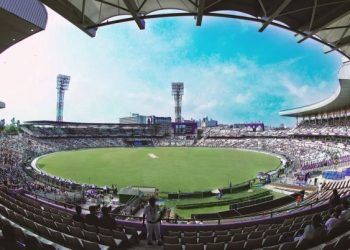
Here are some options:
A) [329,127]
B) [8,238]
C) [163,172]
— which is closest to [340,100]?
[329,127]

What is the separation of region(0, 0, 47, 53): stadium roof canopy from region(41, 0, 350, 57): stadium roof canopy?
1.68 m

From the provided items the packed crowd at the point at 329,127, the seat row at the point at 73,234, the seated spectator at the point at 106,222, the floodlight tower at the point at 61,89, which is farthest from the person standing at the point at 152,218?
the floodlight tower at the point at 61,89

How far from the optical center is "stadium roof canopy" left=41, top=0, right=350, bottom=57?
627cm

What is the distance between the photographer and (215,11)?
661cm

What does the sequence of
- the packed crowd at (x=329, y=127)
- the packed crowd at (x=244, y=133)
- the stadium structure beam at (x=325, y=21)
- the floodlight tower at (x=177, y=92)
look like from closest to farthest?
the stadium structure beam at (x=325, y=21) < the packed crowd at (x=329, y=127) < the packed crowd at (x=244, y=133) < the floodlight tower at (x=177, y=92)

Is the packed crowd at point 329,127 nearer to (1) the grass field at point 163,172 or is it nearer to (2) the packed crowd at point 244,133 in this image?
(2) the packed crowd at point 244,133

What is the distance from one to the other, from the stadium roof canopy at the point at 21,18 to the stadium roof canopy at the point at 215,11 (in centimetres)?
168

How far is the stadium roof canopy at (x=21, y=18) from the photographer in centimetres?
798

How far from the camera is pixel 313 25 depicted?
714 centimetres

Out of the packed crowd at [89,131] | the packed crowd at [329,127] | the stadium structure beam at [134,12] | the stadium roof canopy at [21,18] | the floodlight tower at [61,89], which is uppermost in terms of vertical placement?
the floodlight tower at [61,89]

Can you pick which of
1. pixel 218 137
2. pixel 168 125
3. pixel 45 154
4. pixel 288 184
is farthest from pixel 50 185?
pixel 168 125

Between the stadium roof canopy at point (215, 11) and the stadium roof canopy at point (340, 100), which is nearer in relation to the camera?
the stadium roof canopy at point (215, 11)

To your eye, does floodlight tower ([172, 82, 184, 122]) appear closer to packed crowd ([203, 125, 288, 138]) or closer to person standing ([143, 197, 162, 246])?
packed crowd ([203, 125, 288, 138])

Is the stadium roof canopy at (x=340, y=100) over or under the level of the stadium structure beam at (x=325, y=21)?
over
